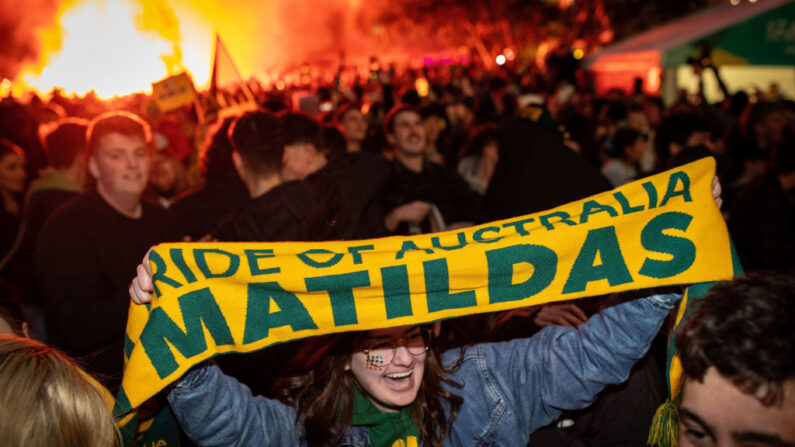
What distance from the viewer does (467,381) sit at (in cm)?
250

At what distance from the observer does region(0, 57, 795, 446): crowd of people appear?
1810 millimetres

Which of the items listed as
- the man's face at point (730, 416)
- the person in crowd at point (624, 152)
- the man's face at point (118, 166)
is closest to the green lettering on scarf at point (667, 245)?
the man's face at point (730, 416)

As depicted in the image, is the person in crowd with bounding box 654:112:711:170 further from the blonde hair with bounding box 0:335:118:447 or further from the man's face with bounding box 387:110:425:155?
the blonde hair with bounding box 0:335:118:447

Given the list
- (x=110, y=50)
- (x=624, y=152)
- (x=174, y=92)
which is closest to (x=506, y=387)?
(x=624, y=152)

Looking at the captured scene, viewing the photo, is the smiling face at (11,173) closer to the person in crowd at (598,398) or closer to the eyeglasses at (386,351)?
the person in crowd at (598,398)

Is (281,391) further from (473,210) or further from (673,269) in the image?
(473,210)

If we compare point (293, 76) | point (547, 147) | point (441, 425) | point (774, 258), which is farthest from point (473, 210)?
point (293, 76)

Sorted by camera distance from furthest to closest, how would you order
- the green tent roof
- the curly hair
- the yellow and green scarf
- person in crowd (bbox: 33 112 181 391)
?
the green tent roof → person in crowd (bbox: 33 112 181 391) → the yellow and green scarf → the curly hair

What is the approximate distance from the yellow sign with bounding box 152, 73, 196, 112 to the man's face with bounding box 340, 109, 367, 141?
162 cm

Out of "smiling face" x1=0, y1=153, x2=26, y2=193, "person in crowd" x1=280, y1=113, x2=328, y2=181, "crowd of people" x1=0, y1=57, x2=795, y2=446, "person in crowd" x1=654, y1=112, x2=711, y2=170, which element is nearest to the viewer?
"crowd of people" x1=0, y1=57, x2=795, y2=446

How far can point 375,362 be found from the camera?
2.38 metres

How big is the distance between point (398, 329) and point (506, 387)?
1.51 feet

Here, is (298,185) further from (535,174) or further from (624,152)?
(624,152)

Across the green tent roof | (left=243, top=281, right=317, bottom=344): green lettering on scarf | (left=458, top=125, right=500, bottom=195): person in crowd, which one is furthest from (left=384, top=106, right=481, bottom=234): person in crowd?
the green tent roof
